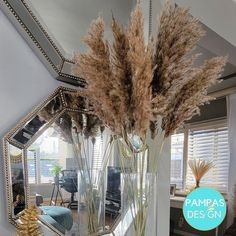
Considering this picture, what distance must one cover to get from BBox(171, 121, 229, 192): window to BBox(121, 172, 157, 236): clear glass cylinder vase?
2.38 meters

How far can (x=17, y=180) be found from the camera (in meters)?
0.67

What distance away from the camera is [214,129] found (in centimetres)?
358

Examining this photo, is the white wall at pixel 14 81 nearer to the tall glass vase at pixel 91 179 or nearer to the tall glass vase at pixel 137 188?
the tall glass vase at pixel 91 179

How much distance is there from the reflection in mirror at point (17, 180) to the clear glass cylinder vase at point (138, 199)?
1.09 ft

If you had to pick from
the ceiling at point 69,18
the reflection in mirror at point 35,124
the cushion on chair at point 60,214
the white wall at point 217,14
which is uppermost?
the white wall at point 217,14

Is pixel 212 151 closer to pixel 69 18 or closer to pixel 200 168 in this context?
pixel 200 168

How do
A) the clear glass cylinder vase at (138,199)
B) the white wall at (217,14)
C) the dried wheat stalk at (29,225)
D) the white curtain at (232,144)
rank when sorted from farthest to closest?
the white curtain at (232,144), the white wall at (217,14), the clear glass cylinder vase at (138,199), the dried wheat stalk at (29,225)

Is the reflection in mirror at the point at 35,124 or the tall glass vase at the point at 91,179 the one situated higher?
the reflection in mirror at the point at 35,124

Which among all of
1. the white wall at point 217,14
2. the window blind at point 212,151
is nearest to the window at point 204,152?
the window blind at point 212,151

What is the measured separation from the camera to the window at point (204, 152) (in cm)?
345

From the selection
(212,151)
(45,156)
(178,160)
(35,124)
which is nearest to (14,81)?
(35,124)

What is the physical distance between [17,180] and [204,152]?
11.2ft

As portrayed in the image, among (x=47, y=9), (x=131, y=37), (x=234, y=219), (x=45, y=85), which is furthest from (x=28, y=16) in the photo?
(x=234, y=219)

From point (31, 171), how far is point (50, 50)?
1.22 ft
